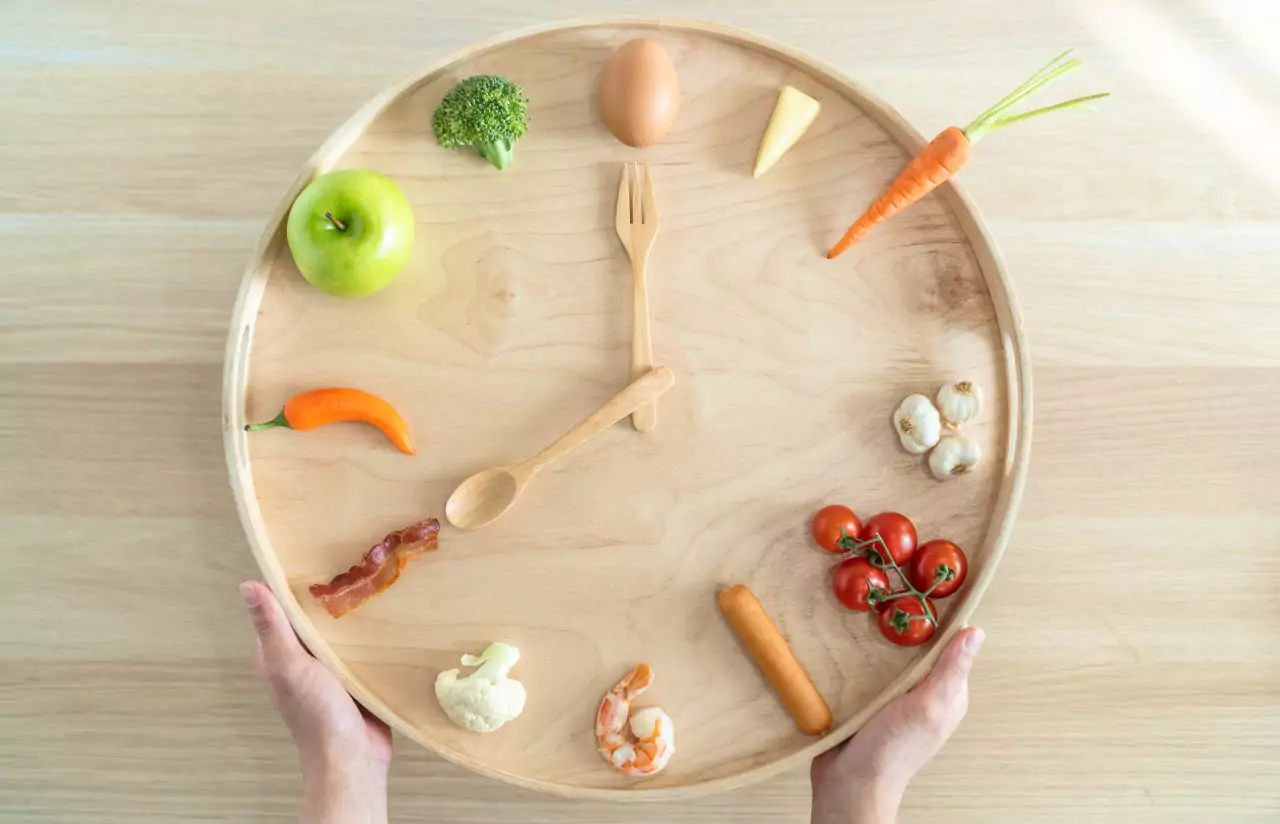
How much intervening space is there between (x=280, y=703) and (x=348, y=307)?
592mm

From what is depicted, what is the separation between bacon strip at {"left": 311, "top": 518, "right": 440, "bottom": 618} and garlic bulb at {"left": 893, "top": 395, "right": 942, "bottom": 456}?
0.67 meters

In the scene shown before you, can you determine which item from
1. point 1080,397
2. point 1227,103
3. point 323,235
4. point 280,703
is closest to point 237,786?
point 280,703

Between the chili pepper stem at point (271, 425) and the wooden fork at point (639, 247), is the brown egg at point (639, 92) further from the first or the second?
the chili pepper stem at point (271, 425)

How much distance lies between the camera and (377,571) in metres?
1.23

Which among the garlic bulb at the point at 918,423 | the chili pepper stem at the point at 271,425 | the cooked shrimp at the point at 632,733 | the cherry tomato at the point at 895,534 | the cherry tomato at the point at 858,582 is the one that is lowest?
the cooked shrimp at the point at 632,733

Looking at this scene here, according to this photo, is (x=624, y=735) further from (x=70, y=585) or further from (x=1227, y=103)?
(x=1227, y=103)

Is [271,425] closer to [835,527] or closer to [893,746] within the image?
[835,527]

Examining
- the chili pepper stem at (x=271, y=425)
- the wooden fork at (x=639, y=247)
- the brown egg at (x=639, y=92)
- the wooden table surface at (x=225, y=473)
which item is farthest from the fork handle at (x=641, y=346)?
the wooden table surface at (x=225, y=473)

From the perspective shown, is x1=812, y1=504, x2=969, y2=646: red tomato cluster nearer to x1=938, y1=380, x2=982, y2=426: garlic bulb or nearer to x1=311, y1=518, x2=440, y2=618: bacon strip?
x1=938, y1=380, x2=982, y2=426: garlic bulb

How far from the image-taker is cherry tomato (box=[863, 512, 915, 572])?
125cm

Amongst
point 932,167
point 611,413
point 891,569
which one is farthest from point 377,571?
point 932,167

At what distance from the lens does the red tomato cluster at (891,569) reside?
48.8 inches

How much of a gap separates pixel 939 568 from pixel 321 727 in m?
0.91

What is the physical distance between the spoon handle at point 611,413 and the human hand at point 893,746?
0.55 m
